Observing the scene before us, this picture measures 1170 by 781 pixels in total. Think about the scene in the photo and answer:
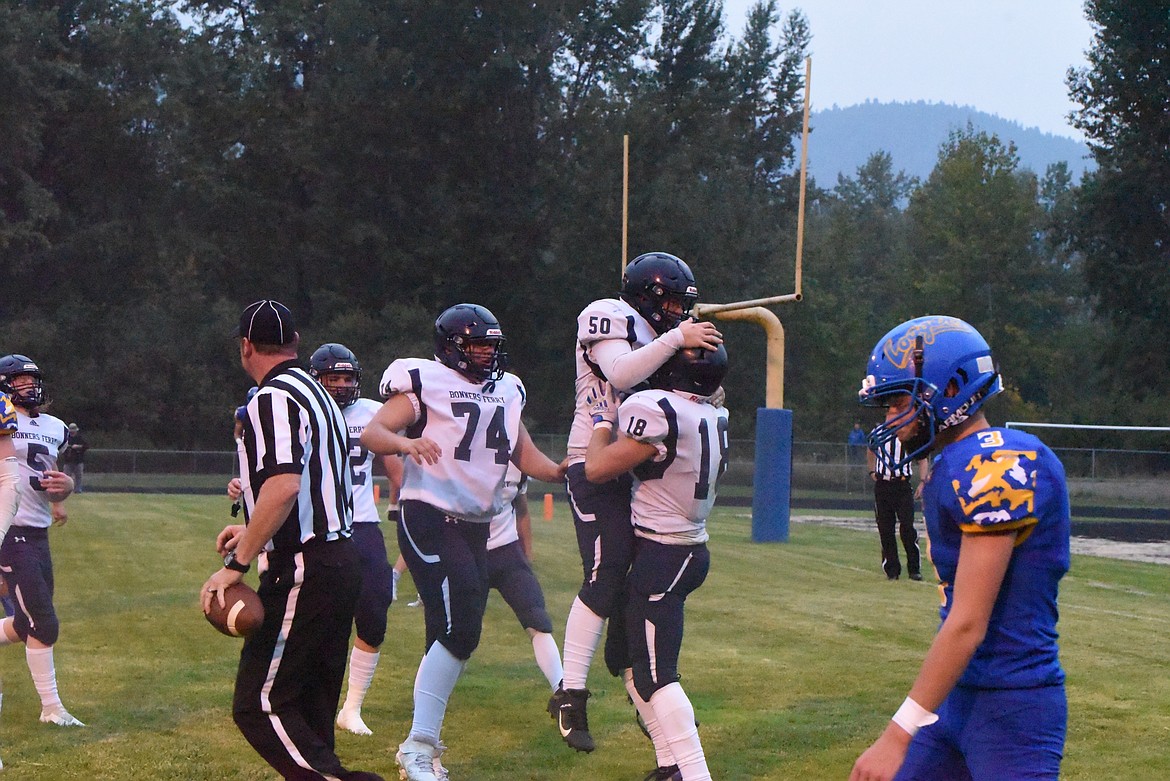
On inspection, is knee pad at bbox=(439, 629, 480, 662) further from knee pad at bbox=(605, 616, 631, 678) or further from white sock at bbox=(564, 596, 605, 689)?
knee pad at bbox=(605, 616, 631, 678)

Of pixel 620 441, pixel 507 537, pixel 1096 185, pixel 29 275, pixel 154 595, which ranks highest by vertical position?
pixel 1096 185

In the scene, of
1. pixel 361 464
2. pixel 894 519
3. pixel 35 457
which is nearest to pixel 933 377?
pixel 361 464

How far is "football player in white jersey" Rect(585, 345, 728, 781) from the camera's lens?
17.4 feet

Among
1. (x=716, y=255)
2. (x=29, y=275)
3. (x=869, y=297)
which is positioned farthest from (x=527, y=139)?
(x=869, y=297)

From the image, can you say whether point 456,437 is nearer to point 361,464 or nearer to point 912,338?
point 361,464

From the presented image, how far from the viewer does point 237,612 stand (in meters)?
4.47

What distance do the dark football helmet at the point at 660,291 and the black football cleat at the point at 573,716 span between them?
1739 millimetres

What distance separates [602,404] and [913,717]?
297 cm

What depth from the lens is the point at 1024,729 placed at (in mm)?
3229

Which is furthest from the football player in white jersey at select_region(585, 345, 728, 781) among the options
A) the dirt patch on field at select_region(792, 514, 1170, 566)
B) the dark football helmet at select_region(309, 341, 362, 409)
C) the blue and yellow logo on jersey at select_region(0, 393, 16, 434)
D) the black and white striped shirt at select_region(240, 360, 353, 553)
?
the dirt patch on field at select_region(792, 514, 1170, 566)

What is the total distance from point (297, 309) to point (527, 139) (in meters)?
9.99

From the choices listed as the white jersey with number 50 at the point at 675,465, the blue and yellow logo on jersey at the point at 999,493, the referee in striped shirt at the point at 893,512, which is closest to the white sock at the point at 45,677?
the white jersey with number 50 at the point at 675,465

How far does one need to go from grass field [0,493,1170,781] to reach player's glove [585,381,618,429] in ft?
5.55

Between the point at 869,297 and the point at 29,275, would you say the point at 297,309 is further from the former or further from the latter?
the point at 869,297
